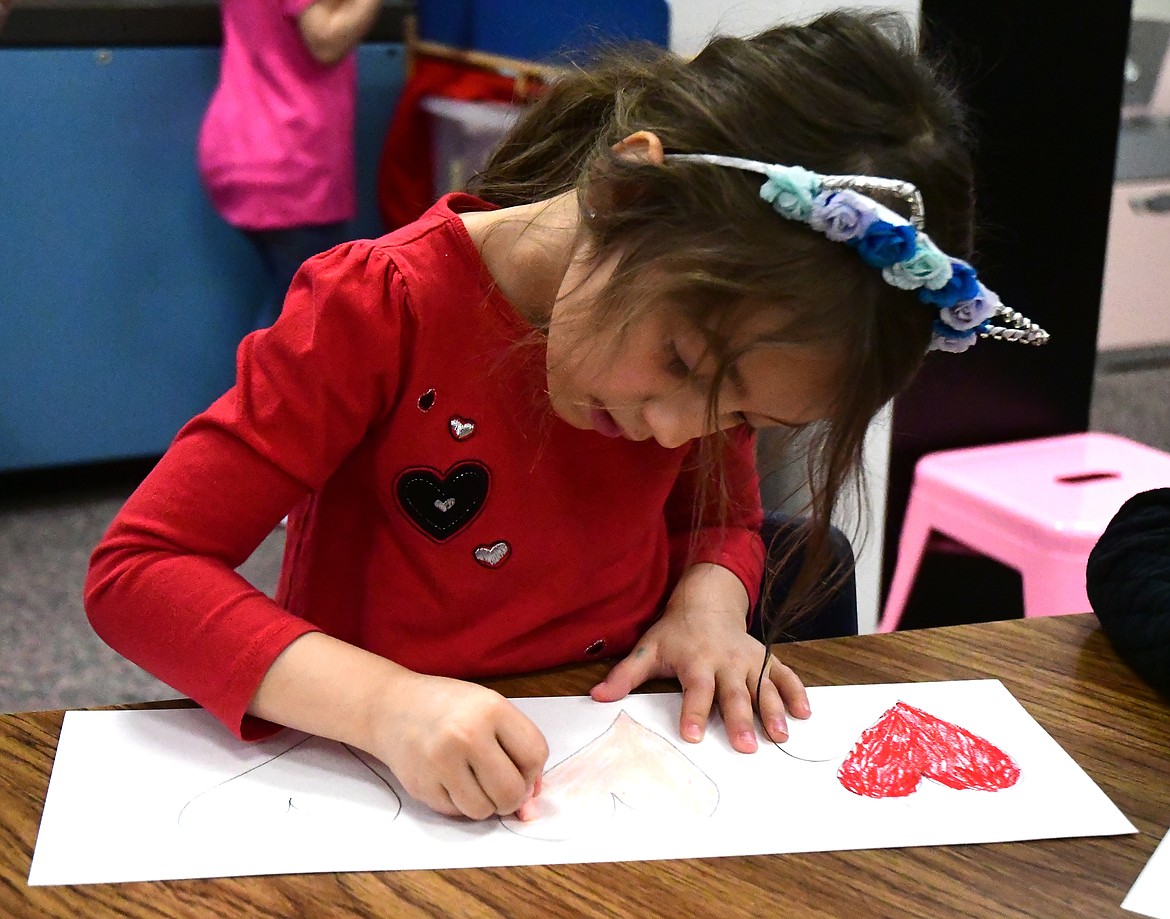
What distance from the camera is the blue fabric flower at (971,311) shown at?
0.60 meters

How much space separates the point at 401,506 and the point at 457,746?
21 centimetres

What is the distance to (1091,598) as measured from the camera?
0.78 m

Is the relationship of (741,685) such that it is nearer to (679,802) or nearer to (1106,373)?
(679,802)

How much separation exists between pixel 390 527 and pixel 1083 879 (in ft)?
1.38

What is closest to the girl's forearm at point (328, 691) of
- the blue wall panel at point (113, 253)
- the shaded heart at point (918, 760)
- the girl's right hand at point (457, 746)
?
the girl's right hand at point (457, 746)

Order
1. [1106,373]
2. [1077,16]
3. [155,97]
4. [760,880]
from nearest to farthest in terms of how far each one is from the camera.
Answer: [760,880] < [1077,16] < [155,97] < [1106,373]

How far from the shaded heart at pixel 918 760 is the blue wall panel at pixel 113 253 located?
5.57ft

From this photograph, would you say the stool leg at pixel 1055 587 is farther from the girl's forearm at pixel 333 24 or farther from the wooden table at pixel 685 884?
the girl's forearm at pixel 333 24

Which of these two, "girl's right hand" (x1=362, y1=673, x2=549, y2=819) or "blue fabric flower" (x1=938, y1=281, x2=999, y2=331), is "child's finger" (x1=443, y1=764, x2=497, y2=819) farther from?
"blue fabric flower" (x1=938, y1=281, x2=999, y2=331)

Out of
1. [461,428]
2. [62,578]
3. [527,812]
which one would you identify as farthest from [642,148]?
[62,578]

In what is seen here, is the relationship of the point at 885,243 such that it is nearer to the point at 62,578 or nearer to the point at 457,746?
the point at 457,746

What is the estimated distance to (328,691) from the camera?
0.60 m

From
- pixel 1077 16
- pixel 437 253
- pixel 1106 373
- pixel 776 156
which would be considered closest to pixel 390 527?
pixel 437 253

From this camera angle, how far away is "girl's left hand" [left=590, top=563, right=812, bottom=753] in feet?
2.17
